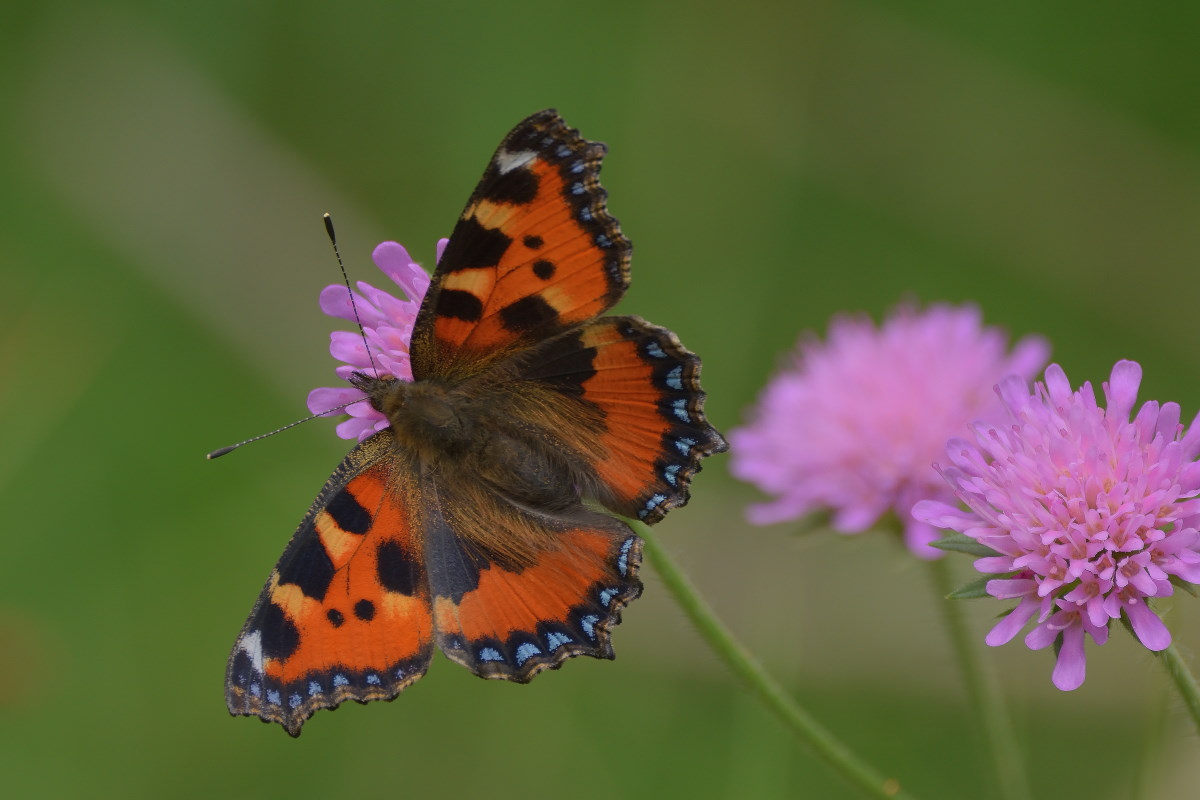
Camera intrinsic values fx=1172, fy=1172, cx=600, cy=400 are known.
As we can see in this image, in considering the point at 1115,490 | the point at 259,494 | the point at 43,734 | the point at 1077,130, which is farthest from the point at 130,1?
the point at 1115,490

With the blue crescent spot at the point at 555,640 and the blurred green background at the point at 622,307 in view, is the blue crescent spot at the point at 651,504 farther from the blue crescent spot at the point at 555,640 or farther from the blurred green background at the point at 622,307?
the blurred green background at the point at 622,307

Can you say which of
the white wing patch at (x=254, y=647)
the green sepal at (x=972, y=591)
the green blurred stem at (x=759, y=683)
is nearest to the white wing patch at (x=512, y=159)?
the green blurred stem at (x=759, y=683)

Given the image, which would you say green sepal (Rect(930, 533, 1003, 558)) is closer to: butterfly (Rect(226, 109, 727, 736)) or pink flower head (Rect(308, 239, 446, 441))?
butterfly (Rect(226, 109, 727, 736))

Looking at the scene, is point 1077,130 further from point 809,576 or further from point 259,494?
point 259,494

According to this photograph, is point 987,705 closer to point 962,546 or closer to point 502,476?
point 962,546

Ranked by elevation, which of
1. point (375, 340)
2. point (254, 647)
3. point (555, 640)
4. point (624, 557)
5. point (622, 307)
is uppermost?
point (622, 307)

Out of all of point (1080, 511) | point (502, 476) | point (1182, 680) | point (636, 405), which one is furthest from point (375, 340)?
point (1182, 680)
